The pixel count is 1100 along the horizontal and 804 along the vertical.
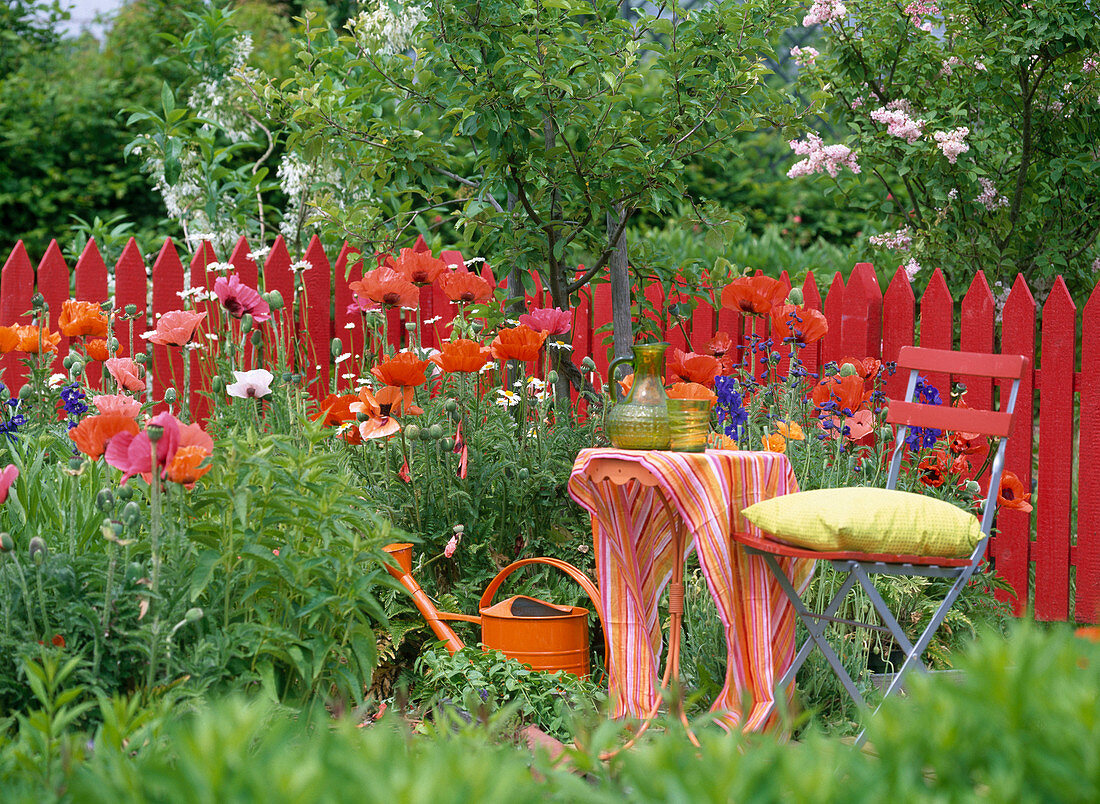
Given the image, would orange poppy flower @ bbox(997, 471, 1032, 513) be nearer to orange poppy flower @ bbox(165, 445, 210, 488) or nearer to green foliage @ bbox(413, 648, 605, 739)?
green foliage @ bbox(413, 648, 605, 739)

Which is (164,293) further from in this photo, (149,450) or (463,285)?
(149,450)

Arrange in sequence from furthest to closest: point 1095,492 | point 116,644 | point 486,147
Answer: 1. point 1095,492
2. point 486,147
3. point 116,644

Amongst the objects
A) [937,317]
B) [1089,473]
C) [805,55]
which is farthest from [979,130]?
[1089,473]

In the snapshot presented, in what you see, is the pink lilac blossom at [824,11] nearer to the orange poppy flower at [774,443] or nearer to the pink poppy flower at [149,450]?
the orange poppy flower at [774,443]

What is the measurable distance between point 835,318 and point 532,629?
2477 millimetres

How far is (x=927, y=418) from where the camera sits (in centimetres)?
288

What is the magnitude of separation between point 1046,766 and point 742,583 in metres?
1.65

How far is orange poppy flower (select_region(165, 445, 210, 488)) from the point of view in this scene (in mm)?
1990

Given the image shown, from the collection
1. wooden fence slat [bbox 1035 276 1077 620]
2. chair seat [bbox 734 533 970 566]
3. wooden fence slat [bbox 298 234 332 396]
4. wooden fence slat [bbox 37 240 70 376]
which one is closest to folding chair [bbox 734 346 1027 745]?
chair seat [bbox 734 533 970 566]

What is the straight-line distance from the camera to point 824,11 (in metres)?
4.88

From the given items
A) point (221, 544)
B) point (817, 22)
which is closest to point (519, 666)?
point (221, 544)

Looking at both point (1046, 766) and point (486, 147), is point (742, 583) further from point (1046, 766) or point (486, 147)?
point (486, 147)

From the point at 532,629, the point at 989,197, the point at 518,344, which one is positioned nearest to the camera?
the point at 532,629

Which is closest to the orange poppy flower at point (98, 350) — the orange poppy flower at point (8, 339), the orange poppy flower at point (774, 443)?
the orange poppy flower at point (8, 339)
